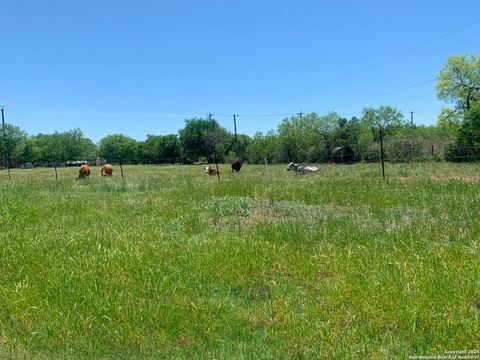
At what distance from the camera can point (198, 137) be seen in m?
79.8

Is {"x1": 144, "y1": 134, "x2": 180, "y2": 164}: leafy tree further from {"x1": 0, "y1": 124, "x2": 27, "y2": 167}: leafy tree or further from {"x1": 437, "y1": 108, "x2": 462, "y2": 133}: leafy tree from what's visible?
{"x1": 437, "y1": 108, "x2": 462, "y2": 133}: leafy tree

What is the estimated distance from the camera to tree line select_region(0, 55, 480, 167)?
33.1 meters

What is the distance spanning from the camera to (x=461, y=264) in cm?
452

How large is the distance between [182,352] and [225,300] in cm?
99

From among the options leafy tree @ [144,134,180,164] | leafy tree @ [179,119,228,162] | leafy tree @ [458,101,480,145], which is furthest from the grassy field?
leafy tree @ [144,134,180,164]

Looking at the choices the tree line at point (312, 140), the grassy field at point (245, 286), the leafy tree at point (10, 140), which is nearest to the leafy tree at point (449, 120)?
the tree line at point (312, 140)

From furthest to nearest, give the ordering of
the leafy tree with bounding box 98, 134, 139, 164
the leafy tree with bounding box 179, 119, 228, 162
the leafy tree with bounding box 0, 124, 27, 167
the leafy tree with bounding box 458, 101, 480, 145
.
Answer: the leafy tree with bounding box 98, 134, 139, 164 → the leafy tree with bounding box 0, 124, 27, 167 → the leafy tree with bounding box 179, 119, 228, 162 → the leafy tree with bounding box 458, 101, 480, 145

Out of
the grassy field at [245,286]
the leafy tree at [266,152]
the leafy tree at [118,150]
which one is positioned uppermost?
the leafy tree at [118,150]

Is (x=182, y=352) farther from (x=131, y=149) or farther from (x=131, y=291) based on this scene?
(x=131, y=149)

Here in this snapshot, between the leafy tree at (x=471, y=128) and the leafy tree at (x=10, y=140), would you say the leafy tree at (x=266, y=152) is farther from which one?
the leafy tree at (x=10, y=140)

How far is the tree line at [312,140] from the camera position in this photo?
33062mm

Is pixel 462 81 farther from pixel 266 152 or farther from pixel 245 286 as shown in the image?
pixel 245 286

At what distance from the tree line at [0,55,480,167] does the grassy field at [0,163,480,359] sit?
1301 cm

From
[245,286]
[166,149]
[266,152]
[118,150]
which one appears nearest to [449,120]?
[266,152]
